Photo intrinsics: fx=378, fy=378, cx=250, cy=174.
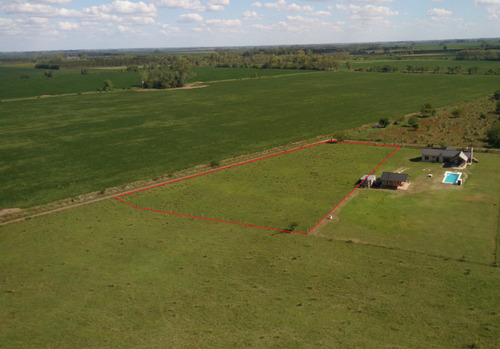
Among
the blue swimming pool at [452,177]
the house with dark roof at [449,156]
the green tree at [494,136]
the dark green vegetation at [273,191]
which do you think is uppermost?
the green tree at [494,136]

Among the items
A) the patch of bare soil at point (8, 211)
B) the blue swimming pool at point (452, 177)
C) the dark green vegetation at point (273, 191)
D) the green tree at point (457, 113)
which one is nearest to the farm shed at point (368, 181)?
the dark green vegetation at point (273, 191)

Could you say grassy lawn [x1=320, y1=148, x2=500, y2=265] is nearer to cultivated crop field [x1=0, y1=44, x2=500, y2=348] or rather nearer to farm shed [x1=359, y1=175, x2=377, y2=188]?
cultivated crop field [x1=0, y1=44, x2=500, y2=348]

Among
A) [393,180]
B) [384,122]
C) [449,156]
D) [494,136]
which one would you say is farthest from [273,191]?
[384,122]

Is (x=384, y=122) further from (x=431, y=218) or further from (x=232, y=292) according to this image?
(x=232, y=292)

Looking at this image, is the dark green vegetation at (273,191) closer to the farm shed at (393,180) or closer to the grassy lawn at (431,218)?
the grassy lawn at (431,218)

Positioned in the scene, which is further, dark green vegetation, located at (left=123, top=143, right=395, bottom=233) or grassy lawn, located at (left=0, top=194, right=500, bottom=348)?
dark green vegetation, located at (left=123, top=143, right=395, bottom=233)

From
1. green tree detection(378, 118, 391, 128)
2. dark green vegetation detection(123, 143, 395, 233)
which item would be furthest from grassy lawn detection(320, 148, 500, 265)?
green tree detection(378, 118, 391, 128)
